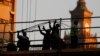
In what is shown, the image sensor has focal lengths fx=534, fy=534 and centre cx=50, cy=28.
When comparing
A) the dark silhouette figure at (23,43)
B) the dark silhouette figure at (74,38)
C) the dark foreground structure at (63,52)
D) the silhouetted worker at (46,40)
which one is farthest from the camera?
the dark silhouette figure at (23,43)

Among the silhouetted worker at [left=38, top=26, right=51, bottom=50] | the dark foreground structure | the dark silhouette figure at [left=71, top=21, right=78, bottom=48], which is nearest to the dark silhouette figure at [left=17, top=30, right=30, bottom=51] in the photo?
the dark foreground structure

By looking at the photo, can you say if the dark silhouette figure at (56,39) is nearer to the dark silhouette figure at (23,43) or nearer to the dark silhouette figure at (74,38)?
Result: the dark silhouette figure at (74,38)

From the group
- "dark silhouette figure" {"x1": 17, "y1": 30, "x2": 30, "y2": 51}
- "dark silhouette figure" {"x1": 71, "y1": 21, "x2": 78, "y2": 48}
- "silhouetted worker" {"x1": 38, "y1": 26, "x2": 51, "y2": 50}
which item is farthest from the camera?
"dark silhouette figure" {"x1": 17, "y1": 30, "x2": 30, "y2": 51}

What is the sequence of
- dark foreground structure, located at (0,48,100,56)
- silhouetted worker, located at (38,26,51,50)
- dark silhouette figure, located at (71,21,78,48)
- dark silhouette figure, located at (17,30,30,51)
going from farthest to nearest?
dark silhouette figure, located at (17,30,30,51) → silhouetted worker, located at (38,26,51,50) → dark silhouette figure, located at (71,21,78,48) → dark foreground structure, located at (0,48,100,56)

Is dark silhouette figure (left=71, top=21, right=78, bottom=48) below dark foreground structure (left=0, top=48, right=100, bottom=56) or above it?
above

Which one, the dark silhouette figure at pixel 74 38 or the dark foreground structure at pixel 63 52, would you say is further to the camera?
the dark silhouette figure at pixel 74 38

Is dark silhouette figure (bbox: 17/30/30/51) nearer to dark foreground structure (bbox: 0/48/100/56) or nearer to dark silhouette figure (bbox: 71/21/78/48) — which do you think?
dark foreground structure (bbox: 0/48/100/56)

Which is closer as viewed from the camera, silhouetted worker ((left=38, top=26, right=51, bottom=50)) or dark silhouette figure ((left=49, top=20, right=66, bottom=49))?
dark silhouette figure ((left=49, top=20, right=66, bottom=49))

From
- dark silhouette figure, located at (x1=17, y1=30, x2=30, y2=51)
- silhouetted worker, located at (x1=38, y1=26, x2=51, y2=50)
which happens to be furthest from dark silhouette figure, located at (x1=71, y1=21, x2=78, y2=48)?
dark silhouette figure, located at (x1=17, y1=30, x2=30, y2=51)

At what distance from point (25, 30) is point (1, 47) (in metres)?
1.19

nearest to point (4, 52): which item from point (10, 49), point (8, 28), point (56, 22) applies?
point (10, 49)

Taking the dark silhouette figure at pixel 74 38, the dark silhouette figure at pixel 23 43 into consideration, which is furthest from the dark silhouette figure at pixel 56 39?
the dark silhouette figure at pixel 23 43

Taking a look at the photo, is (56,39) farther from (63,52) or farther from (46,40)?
(63,52)

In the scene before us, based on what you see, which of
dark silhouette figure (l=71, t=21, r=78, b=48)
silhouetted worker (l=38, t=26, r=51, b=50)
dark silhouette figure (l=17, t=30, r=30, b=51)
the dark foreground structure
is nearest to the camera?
the dark foreground structure
